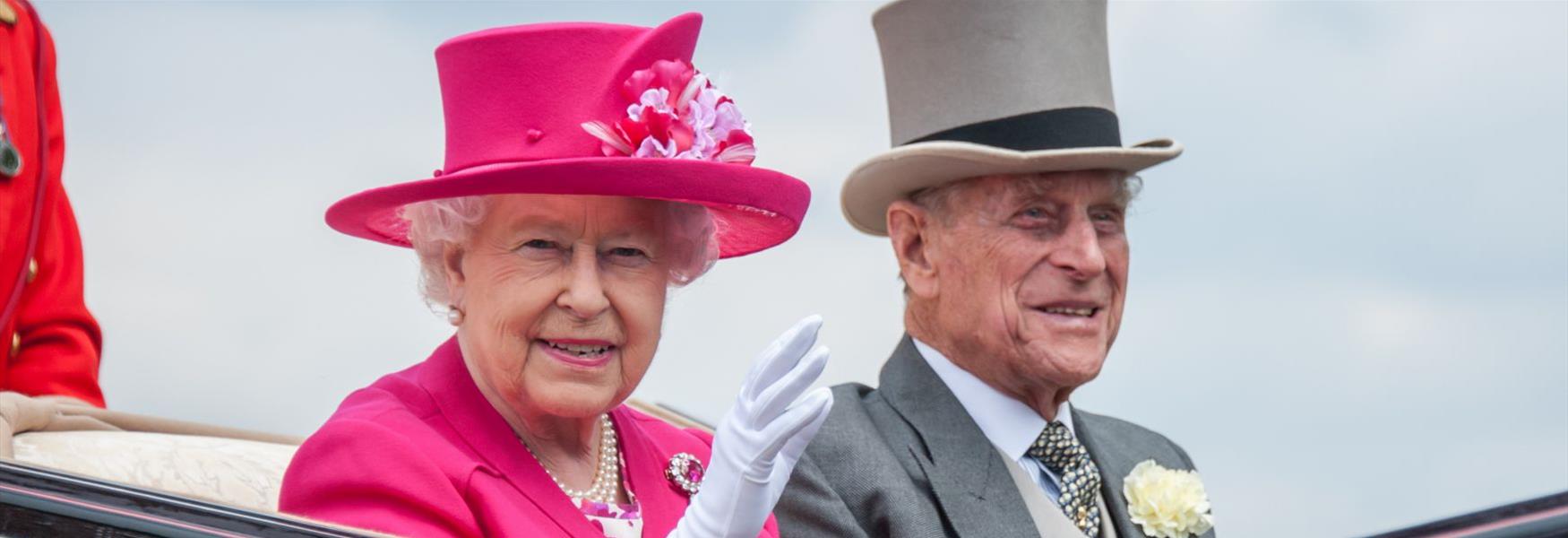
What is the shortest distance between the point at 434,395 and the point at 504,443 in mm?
117

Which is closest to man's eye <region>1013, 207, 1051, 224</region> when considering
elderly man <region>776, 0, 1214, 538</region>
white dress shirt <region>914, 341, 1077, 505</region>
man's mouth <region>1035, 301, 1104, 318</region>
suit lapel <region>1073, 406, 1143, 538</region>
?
elderly man <region>776, 0, 1214, 538</region>

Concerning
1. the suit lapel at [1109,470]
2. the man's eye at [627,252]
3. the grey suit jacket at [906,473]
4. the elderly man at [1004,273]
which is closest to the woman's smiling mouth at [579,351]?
the man's eye at [627,252]

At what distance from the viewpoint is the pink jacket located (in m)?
2.16

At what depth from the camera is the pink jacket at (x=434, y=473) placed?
7.10ft

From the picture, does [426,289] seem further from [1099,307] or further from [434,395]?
[1099,307]

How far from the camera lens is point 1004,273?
3.16 meters

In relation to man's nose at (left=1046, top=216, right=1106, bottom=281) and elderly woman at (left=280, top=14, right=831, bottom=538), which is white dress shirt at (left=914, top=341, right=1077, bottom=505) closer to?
man's nose at (left=1046, top=216, right=1106, bottom=281)

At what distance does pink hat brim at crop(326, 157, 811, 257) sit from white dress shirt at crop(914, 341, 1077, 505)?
72 centimetres

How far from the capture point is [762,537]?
8.65 ft

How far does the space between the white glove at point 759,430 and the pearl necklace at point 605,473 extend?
189 millimetres

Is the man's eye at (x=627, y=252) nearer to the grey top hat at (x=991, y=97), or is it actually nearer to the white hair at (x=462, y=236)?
the white hair at (x=462, y=236)

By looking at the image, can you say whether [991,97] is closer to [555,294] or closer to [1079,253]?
[1079,253]

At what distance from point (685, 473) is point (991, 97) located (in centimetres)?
99

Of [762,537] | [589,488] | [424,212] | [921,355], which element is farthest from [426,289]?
[921,355]
